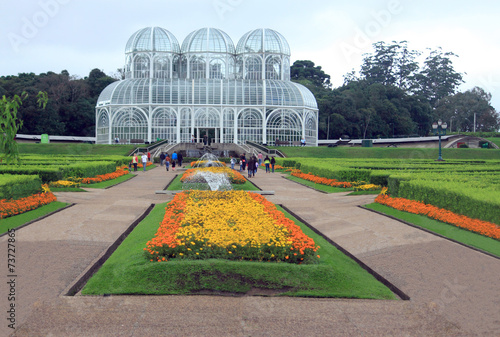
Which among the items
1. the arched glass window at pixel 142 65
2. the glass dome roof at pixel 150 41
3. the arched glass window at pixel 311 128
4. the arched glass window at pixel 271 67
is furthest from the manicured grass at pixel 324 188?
the glass dome roof at pixel 150 41

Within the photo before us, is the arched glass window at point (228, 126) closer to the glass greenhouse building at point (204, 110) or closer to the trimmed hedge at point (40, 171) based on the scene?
the glass greenhouse building at point (204, 110)

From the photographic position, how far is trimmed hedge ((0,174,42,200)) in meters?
13.9

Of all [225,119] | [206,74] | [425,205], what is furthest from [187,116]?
[425,205]

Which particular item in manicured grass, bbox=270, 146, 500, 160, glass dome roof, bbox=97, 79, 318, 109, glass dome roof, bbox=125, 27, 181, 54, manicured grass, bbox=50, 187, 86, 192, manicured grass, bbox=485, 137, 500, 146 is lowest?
manicured grass, bbox=50, 187, 86, 192

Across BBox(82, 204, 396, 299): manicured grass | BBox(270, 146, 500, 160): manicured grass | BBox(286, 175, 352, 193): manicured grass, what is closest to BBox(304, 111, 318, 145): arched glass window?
BBox(270, 146, 500, 160): manicured grass

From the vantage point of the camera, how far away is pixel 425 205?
47.7ft

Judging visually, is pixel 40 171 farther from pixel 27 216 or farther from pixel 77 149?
pixel 77 149

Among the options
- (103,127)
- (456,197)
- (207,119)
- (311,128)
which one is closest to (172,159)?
(207,119)

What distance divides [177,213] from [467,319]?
754cm

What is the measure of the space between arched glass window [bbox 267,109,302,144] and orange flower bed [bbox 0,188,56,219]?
4094cm

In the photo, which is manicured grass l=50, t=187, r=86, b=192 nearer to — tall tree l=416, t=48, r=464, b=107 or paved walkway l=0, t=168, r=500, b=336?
paved walkway l=0, t=168, r=500, b=336

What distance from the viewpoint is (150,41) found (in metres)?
60.9

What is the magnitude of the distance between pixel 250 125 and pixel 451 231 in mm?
45169

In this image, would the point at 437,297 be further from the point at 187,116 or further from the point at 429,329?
the point at 187,116
